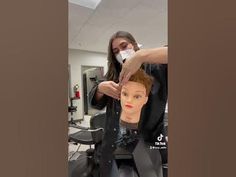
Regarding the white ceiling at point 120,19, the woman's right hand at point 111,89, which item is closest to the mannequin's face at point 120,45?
the woman's right hand at point 111,89

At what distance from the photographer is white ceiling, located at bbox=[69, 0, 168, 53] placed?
360 centimetres

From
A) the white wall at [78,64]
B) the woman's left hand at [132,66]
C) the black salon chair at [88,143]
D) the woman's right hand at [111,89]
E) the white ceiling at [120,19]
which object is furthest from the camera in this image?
the white wall at [78,64]

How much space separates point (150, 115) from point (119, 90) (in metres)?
0.18

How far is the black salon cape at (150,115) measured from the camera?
93cm

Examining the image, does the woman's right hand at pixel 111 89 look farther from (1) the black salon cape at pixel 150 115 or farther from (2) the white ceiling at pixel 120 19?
(2) the white ceiling at pixel 120 19

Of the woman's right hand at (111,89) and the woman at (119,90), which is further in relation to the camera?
the woman's right hand at (111,89)

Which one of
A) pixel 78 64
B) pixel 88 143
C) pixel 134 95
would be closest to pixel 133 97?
pixel 134 95

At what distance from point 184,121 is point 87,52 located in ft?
26.1

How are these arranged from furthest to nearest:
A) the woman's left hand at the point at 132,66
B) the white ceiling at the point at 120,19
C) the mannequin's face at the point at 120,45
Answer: the white ceiling at the point at 120,19
the mannequin's face at the point at 120,45
the woman's left hand at the point at 132,66

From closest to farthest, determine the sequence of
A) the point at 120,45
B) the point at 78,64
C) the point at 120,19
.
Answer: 1. the point at 120,45
2. the point at 120,19
3. the point at 78,64

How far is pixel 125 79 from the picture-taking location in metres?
0.81

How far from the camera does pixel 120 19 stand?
437 cm

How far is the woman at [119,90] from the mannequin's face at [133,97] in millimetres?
31

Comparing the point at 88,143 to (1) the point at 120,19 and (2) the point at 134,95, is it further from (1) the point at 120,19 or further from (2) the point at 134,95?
(1) the point at 120,19
